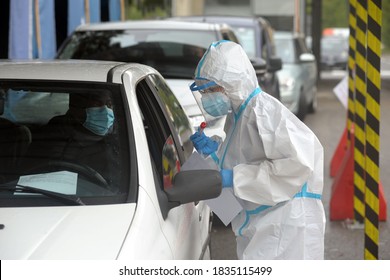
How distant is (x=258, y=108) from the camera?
4.25m

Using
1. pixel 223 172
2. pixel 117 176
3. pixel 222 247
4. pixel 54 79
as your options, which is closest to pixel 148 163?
pixel 117 176

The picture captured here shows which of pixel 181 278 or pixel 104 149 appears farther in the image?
pixel 104 149

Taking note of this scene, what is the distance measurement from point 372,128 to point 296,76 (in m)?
10.7

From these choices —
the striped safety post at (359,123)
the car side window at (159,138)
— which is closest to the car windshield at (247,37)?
the striped safety post at (359,123)

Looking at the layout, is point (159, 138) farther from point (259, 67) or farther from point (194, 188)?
point (259, 67)

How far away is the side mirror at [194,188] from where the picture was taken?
3.88 metres

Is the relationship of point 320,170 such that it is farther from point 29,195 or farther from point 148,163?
point 29,195

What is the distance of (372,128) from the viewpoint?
20.1 ft

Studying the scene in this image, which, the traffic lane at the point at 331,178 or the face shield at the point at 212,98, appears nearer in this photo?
the face shield at the point at 212,98

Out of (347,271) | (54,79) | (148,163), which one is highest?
(54,79)

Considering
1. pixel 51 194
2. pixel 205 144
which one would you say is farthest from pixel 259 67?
pixel 51 194

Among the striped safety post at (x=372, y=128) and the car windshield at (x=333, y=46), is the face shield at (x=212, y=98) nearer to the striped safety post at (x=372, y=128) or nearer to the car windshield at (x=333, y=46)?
the striped safety post at (x=372, y=128)

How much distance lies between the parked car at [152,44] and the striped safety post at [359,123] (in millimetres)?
1610

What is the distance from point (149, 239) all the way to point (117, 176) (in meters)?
0.49
